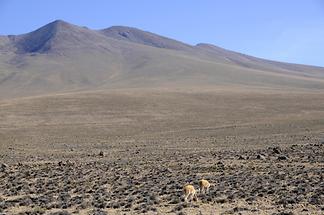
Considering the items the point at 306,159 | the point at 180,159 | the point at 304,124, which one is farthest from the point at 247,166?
the point at 304,124

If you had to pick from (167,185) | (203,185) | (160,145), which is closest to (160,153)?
(160,145)

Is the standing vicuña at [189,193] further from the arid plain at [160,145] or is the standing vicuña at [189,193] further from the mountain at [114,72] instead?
the mountain at [114,72]

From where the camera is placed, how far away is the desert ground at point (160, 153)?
15.6 metres

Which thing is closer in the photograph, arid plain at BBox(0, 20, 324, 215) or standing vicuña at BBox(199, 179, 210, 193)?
arid plain at BBox(0, 20, 324, 215)

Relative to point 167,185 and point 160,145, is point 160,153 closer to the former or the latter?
point 160,145

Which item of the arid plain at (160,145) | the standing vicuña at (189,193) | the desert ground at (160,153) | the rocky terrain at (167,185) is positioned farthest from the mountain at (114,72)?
the standing vicuña at (189,193)

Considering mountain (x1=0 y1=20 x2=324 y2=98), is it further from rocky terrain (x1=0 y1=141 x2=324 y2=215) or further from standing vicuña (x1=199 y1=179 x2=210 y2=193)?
standing vicuña (x1=199 y1=179 x2=210 y2=193)

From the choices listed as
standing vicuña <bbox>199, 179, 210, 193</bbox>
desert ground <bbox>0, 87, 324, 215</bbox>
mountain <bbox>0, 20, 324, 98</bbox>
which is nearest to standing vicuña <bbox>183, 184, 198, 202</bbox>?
desert ground <bbox>0, 87, 324, 215</bbox>

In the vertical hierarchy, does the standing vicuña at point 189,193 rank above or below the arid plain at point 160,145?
above

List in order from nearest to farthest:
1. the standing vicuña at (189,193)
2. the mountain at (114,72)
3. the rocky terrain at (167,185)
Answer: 1. the rocky terrain at (167,185)
2. the standing vicuña at (189,193)
3. the mountain at (114,72)

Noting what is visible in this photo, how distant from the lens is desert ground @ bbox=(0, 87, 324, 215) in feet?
51.1

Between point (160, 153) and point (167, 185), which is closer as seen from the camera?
point (167, 185)

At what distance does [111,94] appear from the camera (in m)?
89.0

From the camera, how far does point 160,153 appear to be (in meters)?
34.5
